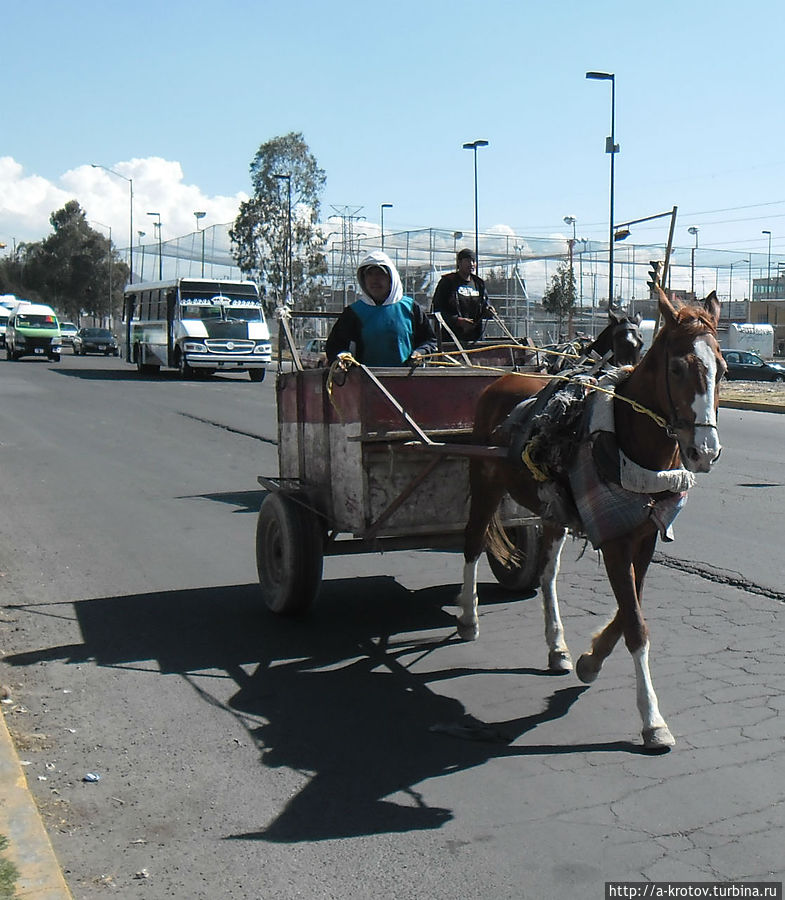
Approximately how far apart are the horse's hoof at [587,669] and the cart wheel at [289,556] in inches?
76.3

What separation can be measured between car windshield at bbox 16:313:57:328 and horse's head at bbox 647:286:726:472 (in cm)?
4461

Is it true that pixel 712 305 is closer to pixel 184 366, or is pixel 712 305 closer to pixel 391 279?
pixel 391 279

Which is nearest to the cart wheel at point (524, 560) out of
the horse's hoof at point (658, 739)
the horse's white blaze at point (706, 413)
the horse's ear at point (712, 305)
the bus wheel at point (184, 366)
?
the horse's hoof at point (658, 739)

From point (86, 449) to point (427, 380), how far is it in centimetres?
1022

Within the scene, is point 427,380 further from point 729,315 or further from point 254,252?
point 729,315

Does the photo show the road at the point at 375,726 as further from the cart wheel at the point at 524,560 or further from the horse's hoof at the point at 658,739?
the cart wheel at the point at 524,560

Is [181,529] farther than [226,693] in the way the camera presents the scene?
Yes

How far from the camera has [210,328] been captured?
107 ft

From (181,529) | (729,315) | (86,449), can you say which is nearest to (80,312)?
(729,315)

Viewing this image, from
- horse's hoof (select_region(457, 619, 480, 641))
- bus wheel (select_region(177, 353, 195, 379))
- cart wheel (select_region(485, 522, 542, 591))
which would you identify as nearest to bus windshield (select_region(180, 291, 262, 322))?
bus wheel (select_region(177, 353, 195, 379))

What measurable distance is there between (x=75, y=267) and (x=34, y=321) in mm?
44451

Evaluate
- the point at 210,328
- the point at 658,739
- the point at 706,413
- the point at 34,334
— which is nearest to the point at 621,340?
the point at 706,413

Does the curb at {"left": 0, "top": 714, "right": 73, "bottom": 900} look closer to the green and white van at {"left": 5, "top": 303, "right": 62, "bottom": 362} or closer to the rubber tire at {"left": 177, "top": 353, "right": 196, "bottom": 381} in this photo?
the rubber tire at {"left": 177, "top": 353, "right": 196, "bottom": 381}

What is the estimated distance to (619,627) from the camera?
15.9 ft
